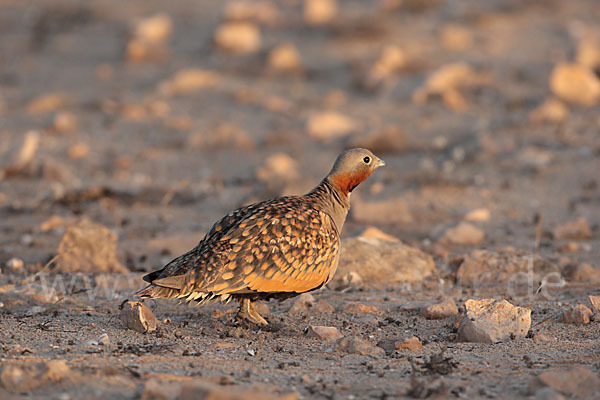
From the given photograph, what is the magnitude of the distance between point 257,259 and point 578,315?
2.29 metres

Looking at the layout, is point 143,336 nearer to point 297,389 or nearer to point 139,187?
point 297,389

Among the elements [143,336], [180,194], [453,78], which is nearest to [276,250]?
[143,336]

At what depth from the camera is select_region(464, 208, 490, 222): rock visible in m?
9.36

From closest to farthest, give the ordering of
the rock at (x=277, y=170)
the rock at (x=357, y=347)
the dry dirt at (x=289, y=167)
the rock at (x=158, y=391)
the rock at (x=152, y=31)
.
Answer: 1. the rock at (x=158, y=391)
2. the dry dirt at (x=289, y=167)
3. the rock at (x=357, y=347)
4. the rock at (x=277, y=170)
5. the rock at (x=152, y=31)

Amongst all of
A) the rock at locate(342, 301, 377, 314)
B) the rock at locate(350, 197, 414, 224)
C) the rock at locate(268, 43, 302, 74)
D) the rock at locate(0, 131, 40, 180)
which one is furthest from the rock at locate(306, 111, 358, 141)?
the rock at locate(342, 301, 377, 314)

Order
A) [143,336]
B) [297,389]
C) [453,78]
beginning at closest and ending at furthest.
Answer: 1. [297,389]
2. [143,336]
3. [453,78]

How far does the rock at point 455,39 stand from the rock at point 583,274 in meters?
9.34

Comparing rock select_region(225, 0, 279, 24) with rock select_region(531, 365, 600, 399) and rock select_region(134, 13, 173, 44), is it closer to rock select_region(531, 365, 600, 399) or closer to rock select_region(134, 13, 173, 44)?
rock select_region(134, 13, 173, 44)

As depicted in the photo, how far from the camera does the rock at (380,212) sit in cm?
937

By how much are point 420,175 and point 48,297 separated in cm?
557

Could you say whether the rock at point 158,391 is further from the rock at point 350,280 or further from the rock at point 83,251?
the rock at point 83,251

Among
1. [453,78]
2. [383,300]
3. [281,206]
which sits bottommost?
[383,300]

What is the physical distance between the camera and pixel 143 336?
5500 mm

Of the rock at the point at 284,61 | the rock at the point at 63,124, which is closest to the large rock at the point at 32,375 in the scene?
the rock at the point at 63,124
